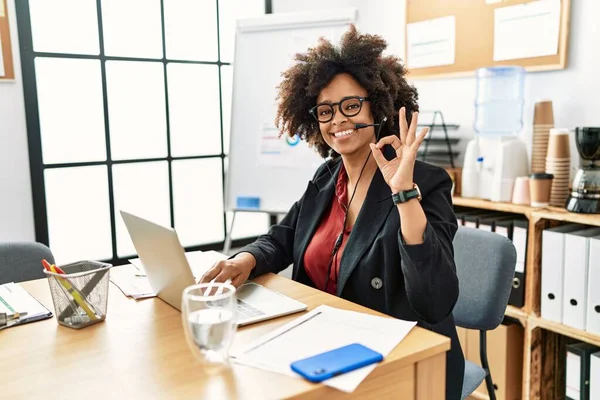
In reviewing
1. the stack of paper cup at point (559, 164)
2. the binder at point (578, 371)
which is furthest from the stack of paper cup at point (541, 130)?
the binder at point (578, 371)

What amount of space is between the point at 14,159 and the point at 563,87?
2.50 m

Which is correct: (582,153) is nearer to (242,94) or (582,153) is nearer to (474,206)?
(474,206)

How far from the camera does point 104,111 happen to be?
2.83 meters

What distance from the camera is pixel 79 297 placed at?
121cm

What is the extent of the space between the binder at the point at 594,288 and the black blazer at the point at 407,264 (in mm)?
939

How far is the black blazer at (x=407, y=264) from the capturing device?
49.7 inches

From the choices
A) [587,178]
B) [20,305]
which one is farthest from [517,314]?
[20,305]

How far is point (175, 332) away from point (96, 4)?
2.18 metres

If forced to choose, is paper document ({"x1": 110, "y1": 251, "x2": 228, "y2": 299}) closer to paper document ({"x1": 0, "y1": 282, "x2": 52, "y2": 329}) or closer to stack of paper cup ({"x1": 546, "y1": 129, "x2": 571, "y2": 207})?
paper document ({"x1": 0, "y1": 282, "x2": 52, "y2": 329})

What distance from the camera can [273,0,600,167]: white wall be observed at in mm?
2316

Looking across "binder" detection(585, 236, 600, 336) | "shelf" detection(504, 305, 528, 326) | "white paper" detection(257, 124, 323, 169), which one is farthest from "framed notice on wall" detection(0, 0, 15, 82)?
"binder" detection(585, 236, 600, 336)

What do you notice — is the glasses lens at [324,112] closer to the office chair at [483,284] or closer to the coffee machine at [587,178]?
the office chair at [483,284]

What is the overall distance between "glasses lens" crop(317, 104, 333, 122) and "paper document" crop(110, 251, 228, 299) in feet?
1.81

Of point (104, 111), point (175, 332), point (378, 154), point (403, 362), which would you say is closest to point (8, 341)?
point (175, 332)
